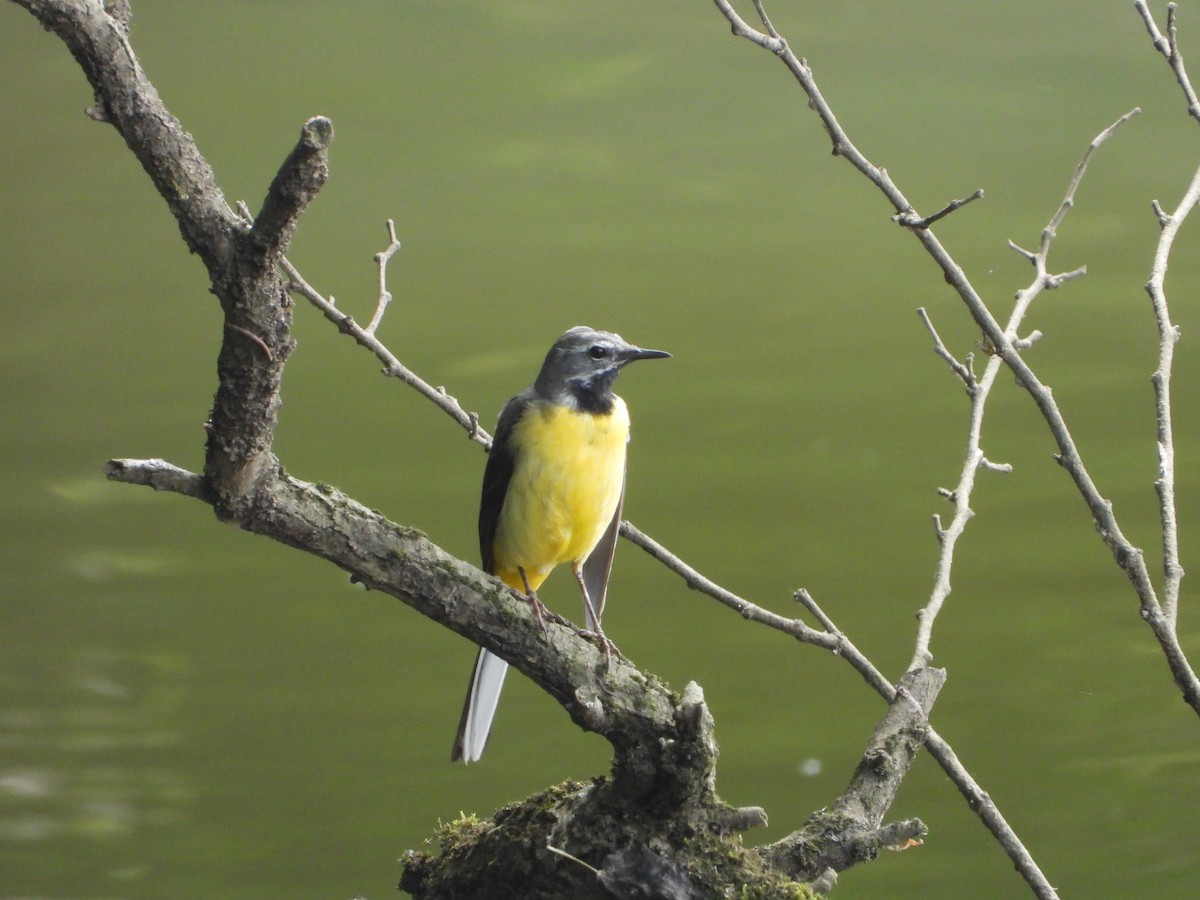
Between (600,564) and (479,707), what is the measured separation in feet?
1.54

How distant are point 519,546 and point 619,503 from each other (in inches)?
9.2

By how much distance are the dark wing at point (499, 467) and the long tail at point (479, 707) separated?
0.25 meters

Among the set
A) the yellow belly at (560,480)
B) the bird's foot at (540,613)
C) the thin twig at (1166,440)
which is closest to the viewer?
the bird's foot at (540,613)

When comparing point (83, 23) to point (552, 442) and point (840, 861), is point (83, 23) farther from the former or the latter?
point (840, 861)

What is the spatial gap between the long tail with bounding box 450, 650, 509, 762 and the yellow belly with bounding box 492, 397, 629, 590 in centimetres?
24

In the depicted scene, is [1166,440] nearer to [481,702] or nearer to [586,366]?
[586,366]

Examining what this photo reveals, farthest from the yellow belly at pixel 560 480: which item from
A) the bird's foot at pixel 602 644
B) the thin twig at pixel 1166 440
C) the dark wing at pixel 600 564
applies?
the thin twig at pixel 1166 440

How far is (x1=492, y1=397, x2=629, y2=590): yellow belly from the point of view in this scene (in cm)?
237

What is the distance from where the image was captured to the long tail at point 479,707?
7.98 ft

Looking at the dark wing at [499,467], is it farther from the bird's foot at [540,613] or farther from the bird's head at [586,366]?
the bird's foot at [540,613]

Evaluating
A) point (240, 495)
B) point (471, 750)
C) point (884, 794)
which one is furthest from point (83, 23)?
point (884, 794)

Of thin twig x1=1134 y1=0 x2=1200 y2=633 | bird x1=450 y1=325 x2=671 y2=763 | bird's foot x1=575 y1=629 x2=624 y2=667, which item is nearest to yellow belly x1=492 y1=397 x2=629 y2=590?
bird x1=450 y1=325 x2=671 y2=763

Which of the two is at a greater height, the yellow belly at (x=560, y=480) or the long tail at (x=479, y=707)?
the yellow belly at (x=560, y=480)

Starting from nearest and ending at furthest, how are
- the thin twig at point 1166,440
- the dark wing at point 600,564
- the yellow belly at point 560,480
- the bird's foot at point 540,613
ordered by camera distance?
the bird's foot at point 540,613 → the thin twig at point 1166,440 → the yellow belly at point 560,480 → the dark wing at point 600,564
